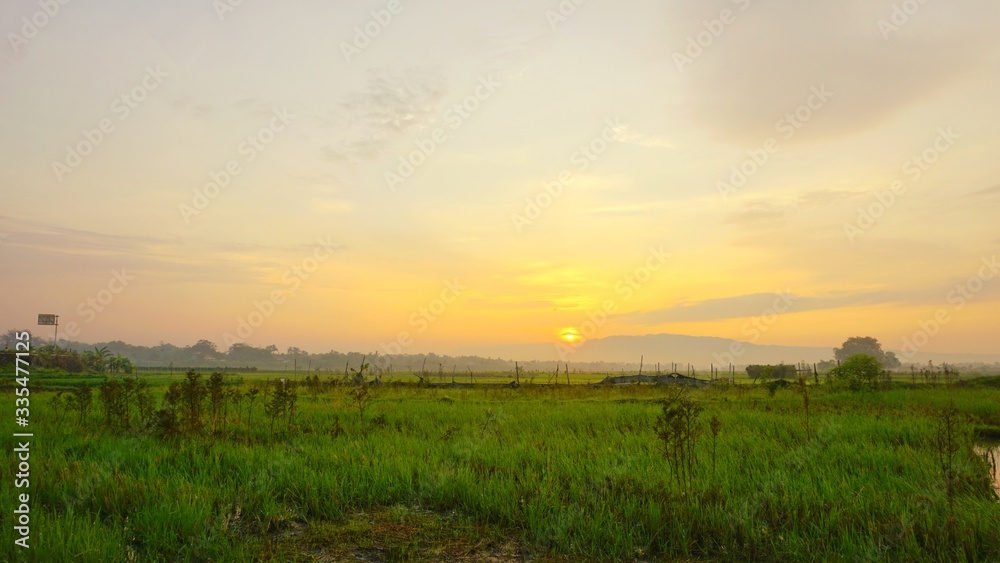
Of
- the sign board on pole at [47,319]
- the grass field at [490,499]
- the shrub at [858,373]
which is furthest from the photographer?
the sign board on pole at [47,319]

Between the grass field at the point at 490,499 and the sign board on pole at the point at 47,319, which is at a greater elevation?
the sign board on pole at the point at 47,319

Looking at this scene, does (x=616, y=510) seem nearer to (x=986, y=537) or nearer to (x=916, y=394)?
(x=986, y=537)

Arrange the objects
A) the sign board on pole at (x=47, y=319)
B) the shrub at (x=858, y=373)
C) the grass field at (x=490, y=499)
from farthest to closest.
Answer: the sign board on pole at (x=47, y=319) → the shrub at (x=858, y=373) → the grass field at (x=490, y=499)

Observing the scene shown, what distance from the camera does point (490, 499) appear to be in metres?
8.15

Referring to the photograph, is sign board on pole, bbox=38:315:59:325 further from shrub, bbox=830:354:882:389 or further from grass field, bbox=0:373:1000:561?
shrub, bbox=830:354:882:389

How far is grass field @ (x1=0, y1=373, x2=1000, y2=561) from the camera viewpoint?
6.60 metres

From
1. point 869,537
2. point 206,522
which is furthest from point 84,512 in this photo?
point 869,537

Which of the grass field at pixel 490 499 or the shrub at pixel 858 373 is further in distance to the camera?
the shrub at pixel 858 373

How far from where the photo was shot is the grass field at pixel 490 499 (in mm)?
6598

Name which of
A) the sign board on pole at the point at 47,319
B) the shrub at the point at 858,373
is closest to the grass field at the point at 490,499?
the shrub at the point at 858,373

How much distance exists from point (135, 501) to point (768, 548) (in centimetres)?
816

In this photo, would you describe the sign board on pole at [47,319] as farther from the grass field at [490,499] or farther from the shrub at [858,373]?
the shrub at [858,373]

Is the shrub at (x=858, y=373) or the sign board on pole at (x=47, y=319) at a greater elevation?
the sign board on pole at (x=47, y=319)

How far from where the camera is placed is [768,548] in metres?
6.72
